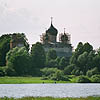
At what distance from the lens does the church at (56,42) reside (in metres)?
182

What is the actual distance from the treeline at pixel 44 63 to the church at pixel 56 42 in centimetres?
2118

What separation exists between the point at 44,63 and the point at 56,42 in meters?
41.8

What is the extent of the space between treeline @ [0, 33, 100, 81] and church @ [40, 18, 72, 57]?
21.2 meters

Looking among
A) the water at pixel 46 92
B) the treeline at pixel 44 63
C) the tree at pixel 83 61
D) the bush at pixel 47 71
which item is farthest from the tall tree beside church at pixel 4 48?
the water at pixel 46 92

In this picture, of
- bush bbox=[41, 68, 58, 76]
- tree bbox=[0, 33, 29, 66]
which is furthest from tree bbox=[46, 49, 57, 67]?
bush bbox=[41, 68, 58, 76]

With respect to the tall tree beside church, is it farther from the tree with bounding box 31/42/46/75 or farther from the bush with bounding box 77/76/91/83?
the bush with bounding box 77/76/91/83

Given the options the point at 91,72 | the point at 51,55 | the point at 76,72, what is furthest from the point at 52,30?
the point at 91,72

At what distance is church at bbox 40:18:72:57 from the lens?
18200 cm

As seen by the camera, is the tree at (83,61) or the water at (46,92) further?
the tree at (83,61)

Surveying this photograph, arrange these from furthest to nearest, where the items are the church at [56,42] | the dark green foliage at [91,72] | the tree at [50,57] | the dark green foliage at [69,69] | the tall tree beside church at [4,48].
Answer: the church at [56,42] < the tree at [50,57] < the tall tree beside church at [4,48] < the dark green foliage at [69,69] < the dark green foliage at [91,72]

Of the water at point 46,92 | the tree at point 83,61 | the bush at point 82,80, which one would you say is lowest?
the water at point 46,92

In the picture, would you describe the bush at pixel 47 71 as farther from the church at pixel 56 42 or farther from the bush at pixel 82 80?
the church at pixel 56 42

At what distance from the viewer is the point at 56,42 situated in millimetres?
186750

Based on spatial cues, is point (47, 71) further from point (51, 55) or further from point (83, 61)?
point (51, 55)
